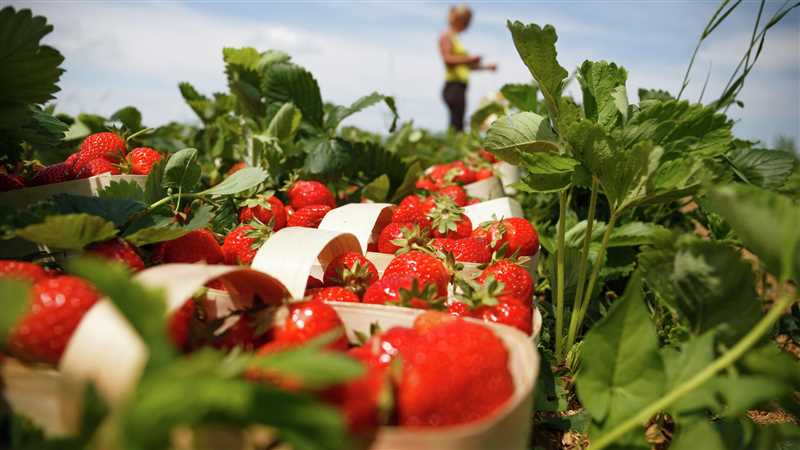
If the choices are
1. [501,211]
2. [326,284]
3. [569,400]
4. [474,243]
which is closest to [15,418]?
[326,284]

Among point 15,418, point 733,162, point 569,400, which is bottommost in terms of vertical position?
point 569,400

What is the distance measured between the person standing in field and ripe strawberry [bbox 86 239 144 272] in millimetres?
6066

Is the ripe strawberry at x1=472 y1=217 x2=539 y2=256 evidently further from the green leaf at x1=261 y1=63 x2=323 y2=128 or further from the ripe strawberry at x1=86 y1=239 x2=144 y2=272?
the green leaf at x1=261 y1=63 x2=323 y2=128

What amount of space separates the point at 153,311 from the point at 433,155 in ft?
10.2

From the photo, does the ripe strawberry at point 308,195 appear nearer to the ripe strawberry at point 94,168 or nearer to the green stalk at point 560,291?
the ripe strawberry at point 94,168

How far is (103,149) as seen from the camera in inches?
57.0

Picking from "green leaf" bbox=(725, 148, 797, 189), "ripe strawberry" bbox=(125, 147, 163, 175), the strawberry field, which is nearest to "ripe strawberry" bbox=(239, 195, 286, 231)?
the strawberry field

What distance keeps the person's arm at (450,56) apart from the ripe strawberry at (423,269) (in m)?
6.05

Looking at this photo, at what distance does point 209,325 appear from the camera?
885 millimetres

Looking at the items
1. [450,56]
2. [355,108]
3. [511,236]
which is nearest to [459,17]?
[450,56]

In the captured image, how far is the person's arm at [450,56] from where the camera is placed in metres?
6.82

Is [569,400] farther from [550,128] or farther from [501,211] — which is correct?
[550,128]

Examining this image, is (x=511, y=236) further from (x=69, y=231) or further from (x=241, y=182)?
(x=69, y=231)

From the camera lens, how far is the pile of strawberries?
126cm
